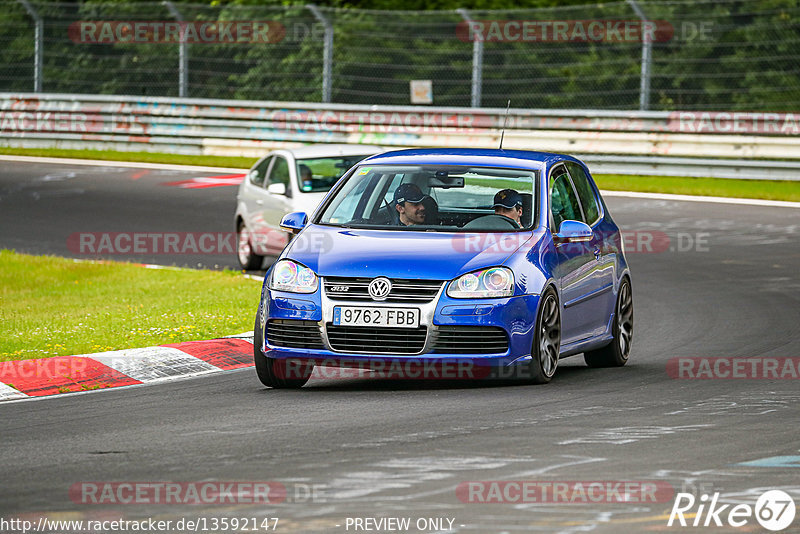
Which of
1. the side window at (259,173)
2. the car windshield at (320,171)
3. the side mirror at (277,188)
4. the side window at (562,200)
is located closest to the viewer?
the side window at (562,200)

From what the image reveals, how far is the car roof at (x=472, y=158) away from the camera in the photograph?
411 inches

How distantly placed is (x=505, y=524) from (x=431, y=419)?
2.39 m

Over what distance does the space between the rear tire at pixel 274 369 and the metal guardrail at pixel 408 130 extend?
15930mm

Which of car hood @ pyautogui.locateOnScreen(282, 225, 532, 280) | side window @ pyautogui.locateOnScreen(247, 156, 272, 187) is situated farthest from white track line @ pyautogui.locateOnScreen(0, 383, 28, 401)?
side window @ pyautogui.locateOnScreen(247, 156, 272, 187)

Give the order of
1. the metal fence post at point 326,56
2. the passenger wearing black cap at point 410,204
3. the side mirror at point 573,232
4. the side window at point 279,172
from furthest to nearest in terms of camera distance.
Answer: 1. the metal fence post at point 326,56
2. the side window at point 279,172
3. the passenger wearing black cap at point 410,204
4. the side mirror at point 573,232

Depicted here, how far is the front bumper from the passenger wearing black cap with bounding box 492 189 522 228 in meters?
1.00

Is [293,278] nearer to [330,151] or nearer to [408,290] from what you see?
[408,290]

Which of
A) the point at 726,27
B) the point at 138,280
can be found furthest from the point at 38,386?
the point at 726,27

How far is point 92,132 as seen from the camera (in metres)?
30.4

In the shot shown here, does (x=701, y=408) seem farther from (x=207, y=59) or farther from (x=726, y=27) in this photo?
(x=207, y=59)

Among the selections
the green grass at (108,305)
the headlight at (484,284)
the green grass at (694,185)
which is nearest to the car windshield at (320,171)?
the green grass at (108,305)

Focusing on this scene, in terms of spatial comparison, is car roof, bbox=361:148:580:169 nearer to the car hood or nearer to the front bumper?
the car hood

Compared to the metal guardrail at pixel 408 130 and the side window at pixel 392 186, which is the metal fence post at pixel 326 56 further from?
the side window at pixel 392 186

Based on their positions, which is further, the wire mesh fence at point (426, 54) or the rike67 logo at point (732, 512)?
the wire mesh fence at point (426, 54)
